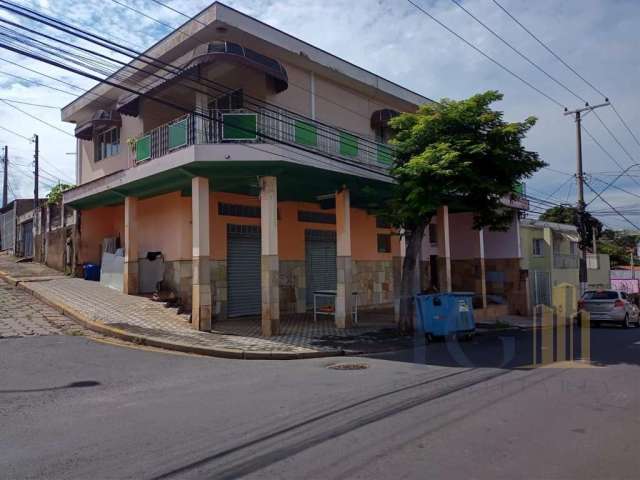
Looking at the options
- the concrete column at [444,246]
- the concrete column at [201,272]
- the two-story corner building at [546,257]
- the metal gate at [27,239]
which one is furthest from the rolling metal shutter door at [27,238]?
the two-story corner building at [546,257]

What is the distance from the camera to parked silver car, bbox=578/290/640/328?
1927cm

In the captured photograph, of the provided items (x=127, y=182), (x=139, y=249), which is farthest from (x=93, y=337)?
(x=139, y=249)

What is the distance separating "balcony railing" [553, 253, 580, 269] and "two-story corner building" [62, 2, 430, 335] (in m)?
12.0

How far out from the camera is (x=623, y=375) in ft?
28.4

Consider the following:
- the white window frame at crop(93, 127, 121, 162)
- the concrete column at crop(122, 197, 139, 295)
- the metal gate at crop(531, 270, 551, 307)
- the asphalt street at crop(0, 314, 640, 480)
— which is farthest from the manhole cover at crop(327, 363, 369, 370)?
the metal gate at crop(531, 270, 551, 307)

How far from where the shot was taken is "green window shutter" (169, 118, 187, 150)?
547 inches

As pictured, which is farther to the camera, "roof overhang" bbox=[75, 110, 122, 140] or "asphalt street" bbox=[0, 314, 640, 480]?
"roof overhang" bbox=[75, 110, 122, 140]

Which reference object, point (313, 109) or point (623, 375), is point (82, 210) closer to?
point (313, 109)

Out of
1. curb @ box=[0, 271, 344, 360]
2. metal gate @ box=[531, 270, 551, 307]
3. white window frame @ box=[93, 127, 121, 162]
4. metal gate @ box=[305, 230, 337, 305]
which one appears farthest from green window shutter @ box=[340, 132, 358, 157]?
metal gate @ box=[531, 270, 551, 307]

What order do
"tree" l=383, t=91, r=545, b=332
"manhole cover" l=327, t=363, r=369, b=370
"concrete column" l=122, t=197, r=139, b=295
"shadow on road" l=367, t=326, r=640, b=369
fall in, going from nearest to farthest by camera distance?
"manhole cover" l=327, t=363, r=369, b=370, "shadow on road" l=367, t=326, r=640, b=369, "tree" l=383, t=91, r=545, b=332, "concrete column" l=122, t=197, r=139, b=295

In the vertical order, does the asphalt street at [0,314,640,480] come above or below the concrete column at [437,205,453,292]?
below

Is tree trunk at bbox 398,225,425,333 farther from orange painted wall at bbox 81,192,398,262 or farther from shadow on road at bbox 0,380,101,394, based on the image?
shadow on road at bbox 0,380,101,394

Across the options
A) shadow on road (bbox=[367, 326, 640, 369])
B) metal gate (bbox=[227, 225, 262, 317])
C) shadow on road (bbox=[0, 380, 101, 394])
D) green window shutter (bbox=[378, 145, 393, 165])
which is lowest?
shadow on road (bbox=[367, 326, 640, 369])

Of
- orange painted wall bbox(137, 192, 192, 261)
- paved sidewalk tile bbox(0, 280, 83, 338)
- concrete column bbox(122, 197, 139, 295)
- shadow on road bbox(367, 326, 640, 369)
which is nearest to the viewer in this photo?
shadow on road bbox(367, 326, 640, 369)
